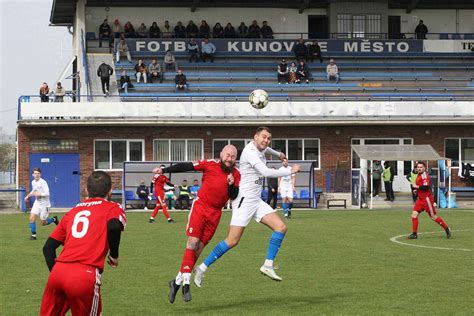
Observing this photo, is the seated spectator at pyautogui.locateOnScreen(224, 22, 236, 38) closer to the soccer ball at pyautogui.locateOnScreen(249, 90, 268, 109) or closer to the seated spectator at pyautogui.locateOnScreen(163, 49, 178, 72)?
the seated spectator at pyautogui.locateOnScreen(163, 49, 178, 72)

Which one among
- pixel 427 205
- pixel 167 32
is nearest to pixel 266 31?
pixel 167 32

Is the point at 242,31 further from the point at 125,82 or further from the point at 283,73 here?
the point at 125,82

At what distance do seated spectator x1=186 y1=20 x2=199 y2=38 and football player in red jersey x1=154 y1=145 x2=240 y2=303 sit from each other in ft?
129

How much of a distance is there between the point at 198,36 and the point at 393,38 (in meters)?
11.5

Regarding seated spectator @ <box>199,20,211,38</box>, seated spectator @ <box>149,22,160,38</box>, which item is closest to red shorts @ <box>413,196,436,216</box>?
seated spectator @ <box>199,20,211,38</box>

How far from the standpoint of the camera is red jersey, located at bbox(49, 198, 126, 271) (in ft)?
24.7

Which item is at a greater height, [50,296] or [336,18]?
[336,18]

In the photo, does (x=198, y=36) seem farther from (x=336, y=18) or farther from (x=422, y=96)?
(x=422, y=96)

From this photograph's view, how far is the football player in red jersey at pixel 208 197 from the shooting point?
11883mm

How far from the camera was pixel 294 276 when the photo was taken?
566 inches

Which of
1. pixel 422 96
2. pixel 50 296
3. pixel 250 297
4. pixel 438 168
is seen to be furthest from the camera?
pixel 422 96

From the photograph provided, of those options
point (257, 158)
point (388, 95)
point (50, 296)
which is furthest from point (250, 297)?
point (388, 95)

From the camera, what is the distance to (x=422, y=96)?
45.6 m

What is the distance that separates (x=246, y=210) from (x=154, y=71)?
35256 mm
